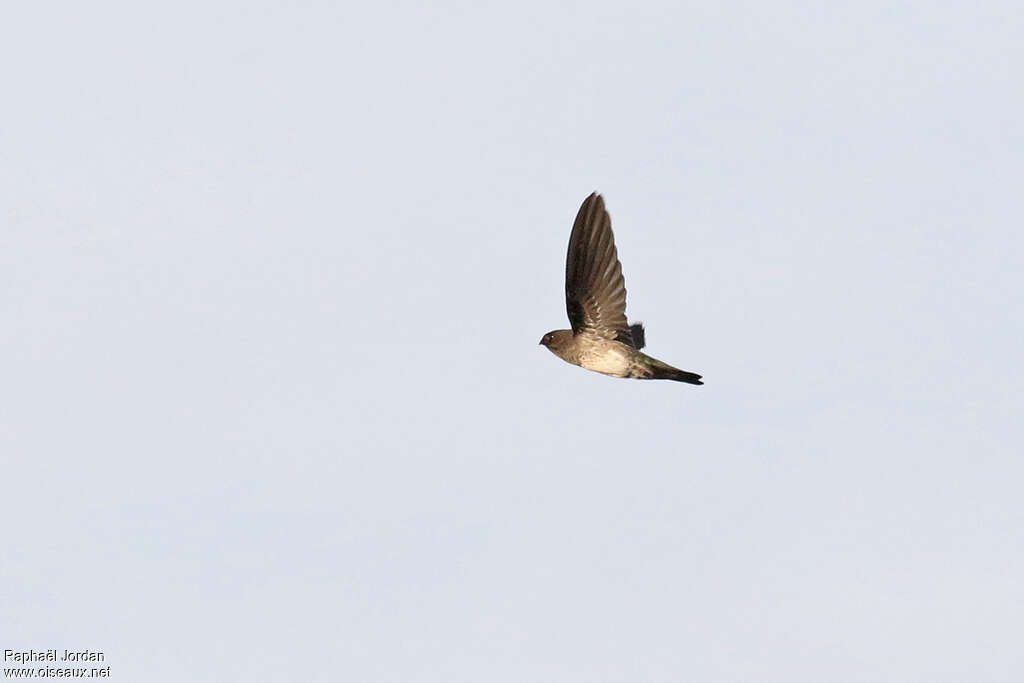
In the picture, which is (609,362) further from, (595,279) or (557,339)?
(595,279)

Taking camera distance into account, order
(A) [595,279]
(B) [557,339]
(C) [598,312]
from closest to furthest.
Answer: (A) [595,279] → (C) [598,312] → (B) [557,339]

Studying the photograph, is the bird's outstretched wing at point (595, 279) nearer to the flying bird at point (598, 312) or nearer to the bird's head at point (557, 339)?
the flying bird at point (598, 312)

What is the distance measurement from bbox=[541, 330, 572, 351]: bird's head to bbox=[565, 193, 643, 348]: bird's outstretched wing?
169 mm

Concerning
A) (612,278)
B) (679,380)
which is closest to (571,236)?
(612,278)

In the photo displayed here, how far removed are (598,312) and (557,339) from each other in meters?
0.92

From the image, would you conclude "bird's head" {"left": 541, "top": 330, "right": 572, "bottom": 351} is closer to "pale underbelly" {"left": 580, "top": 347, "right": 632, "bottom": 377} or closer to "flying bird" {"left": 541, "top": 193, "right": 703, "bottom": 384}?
"flying bird" {"left": 541, "top": 193, "right": 703, "bottom": 384}

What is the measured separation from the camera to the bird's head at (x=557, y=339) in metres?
24.5

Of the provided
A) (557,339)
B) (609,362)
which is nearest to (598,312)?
(609,362)

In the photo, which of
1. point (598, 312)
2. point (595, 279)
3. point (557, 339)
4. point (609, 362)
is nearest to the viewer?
point (595, 279)

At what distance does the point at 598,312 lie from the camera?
23953mm

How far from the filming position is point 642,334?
83.5 feet

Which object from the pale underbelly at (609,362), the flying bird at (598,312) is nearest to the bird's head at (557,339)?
the flying bird at (598,312)

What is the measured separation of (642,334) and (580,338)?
1.52 metres

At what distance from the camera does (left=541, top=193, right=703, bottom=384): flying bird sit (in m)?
23.2
